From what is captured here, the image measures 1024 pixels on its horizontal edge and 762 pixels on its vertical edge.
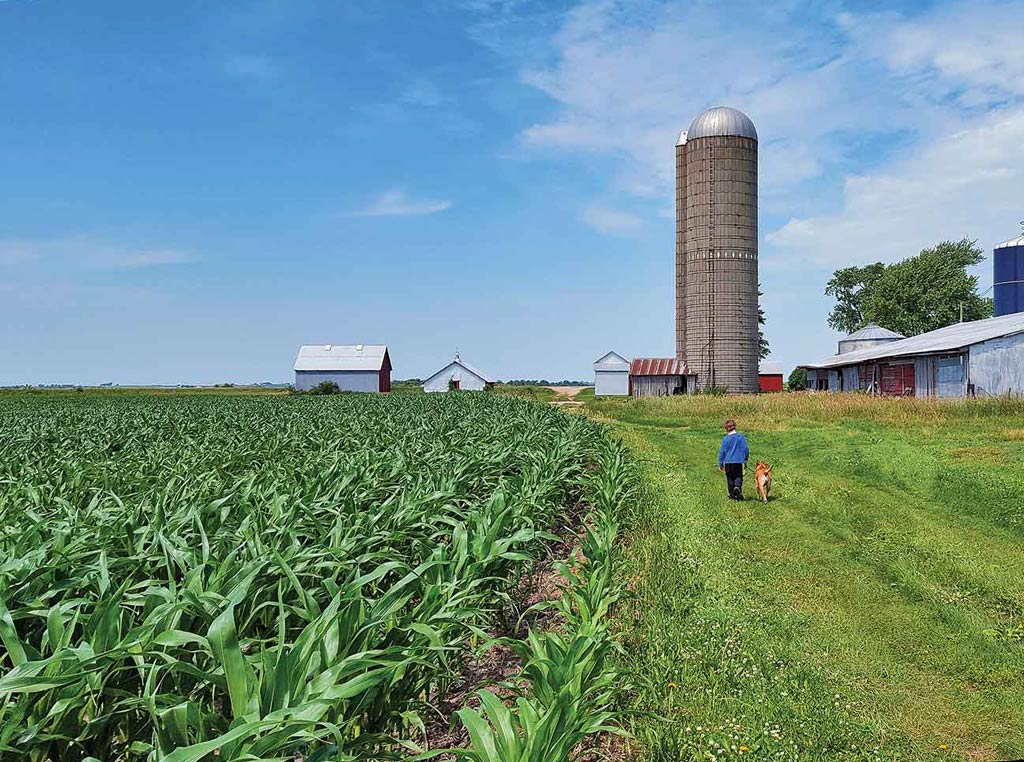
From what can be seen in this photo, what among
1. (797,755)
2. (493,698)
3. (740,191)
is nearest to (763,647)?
(797,755)

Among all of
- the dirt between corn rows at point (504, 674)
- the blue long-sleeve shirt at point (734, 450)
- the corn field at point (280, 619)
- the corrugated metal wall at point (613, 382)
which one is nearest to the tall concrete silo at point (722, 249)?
the corrugated metal wall at point (613, 382)

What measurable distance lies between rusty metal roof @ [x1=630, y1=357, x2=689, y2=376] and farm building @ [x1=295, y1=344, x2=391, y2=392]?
29018mm

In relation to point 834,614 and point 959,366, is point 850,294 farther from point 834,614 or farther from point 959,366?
point 834,614

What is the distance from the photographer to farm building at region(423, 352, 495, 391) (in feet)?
226

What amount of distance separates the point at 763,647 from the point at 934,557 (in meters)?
4.46

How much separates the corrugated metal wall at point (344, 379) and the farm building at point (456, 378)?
6.27 metres

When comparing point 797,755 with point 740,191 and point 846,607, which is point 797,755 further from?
point 740,191

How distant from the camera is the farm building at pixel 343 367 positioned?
7262cm

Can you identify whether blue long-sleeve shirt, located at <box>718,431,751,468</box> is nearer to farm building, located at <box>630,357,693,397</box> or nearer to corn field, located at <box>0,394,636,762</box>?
corn field, located at <box>0,394,636,762</box>

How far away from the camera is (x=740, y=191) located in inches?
1887

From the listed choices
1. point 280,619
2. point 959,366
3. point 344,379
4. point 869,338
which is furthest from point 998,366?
point 344,379

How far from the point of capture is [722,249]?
47719 mm

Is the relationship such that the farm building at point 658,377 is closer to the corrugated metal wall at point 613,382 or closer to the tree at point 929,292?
the corrugated metal wall at point 613,382

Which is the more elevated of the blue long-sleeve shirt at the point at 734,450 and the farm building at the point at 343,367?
the farm building at the point at 343,367
